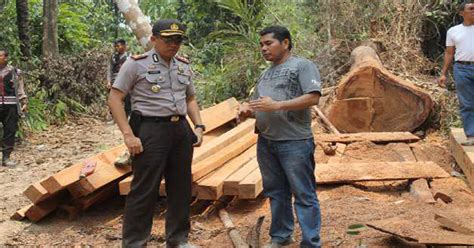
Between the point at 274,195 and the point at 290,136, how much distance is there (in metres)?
0.52

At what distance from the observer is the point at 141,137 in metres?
4.20

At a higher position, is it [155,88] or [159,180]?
[155,88]

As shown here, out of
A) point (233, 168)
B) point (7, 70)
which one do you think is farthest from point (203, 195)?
point (7, 70)

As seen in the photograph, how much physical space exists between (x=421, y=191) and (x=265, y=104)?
2.45 metres

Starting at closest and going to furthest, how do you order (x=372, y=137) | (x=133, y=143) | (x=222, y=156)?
1. (x=133, y=143)
2. (x=222, y=156)
3. (x=372, y=137)

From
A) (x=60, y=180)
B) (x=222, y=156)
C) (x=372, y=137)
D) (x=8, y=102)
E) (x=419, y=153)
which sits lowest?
(x=419, y=153)

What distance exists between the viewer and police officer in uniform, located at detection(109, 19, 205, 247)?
4137 millimetres

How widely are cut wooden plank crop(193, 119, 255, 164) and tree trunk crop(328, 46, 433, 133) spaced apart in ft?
4.83

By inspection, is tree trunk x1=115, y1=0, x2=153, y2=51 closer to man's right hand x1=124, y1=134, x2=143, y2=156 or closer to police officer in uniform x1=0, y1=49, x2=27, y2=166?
man's right hand x1=124, y1=134, x2=143, y2=156

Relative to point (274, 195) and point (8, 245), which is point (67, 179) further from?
point (274, 195)

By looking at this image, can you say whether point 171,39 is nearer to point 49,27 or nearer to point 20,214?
point 20,214

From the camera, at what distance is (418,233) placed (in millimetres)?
3992

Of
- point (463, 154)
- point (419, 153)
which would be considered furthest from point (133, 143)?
point (419, 153)

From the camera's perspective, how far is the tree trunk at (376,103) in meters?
8.20
